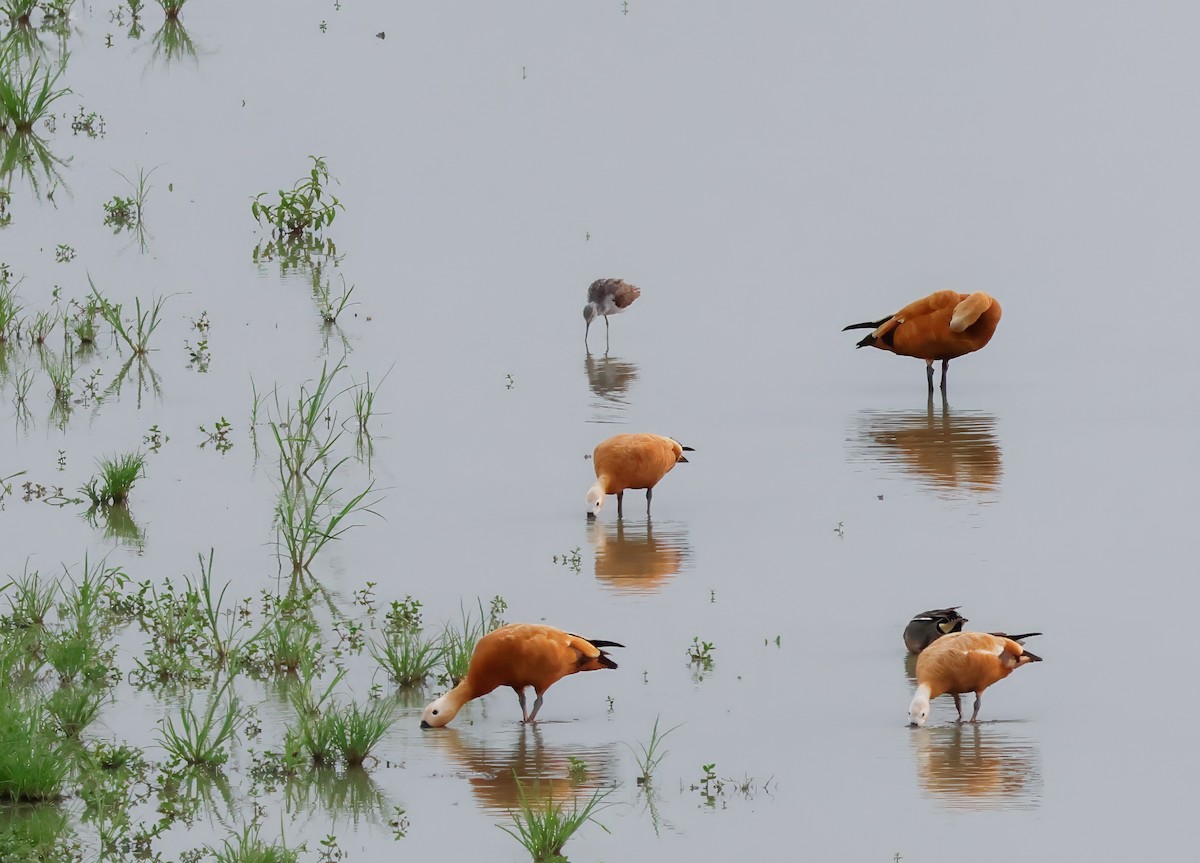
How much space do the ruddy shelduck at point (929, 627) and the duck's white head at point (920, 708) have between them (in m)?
0.61

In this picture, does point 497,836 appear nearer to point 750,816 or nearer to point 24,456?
point 750,816

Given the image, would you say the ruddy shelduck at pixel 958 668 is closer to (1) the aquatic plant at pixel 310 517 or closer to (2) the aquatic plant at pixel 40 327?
(1) the aquatic plant at pixel 310 517

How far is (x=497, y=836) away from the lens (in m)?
6.63

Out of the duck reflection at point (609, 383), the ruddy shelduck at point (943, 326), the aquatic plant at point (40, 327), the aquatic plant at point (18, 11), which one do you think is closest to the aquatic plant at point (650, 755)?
the duck reflection at point (609, 383)

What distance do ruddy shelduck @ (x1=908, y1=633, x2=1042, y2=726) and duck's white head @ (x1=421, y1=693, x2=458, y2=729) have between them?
1744 mm

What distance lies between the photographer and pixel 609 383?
43.5 ft

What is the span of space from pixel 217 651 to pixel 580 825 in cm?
226

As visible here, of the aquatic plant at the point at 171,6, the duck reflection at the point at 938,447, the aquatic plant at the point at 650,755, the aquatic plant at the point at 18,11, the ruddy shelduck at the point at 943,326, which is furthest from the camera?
the aquatic plant at the point at 171,6

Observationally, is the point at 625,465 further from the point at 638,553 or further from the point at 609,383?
the point at 609,383

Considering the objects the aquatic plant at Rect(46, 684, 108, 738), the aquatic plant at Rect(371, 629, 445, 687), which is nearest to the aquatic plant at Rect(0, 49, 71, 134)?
the aquatic plant at Rect(371, 629, 445, 687)

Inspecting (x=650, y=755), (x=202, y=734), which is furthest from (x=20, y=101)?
(x=650, y=755)

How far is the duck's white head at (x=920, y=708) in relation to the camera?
7.48 meters

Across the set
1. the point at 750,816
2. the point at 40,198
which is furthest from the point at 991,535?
the point at 40,198

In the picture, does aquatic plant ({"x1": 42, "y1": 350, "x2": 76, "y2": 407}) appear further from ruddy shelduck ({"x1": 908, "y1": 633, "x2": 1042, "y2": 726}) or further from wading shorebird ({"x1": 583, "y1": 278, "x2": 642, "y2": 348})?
ruddy shelduck ({"x1": 908, "y1": 633, "x2": 1042, "y2": 726})
